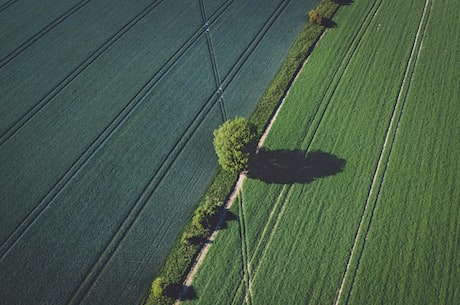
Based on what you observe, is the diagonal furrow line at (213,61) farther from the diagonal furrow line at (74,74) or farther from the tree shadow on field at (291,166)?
the tree shadow on field at (291,166)

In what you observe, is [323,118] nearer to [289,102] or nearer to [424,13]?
[289,102]

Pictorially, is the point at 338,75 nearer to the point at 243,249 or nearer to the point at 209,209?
the point at 209,209

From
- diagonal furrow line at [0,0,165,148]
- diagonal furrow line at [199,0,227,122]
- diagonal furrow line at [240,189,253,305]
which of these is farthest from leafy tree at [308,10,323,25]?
diagonal furrow line at [240,189,253,305]

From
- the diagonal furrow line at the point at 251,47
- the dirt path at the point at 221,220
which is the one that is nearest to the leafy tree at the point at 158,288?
the dirt path at the point at 221,220

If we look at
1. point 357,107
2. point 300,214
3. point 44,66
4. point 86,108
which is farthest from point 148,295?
point 44,66

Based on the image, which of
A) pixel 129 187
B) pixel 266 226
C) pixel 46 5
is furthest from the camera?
pixel 46 5

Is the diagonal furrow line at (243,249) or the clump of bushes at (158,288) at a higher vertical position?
the diagonal furrow line at (243,249)
